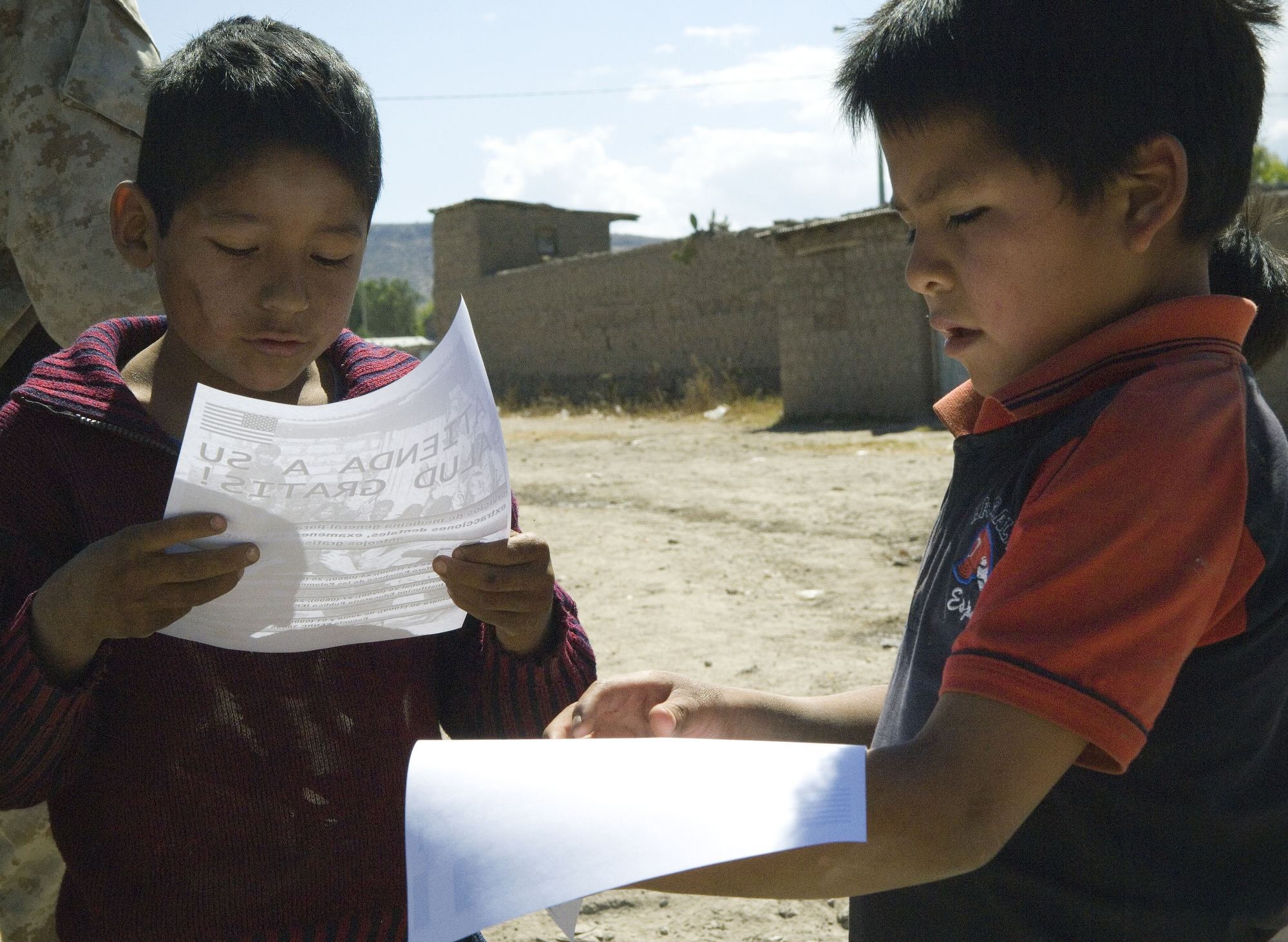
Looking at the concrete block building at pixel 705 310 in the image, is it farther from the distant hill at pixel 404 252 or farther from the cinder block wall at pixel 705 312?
the distant hill at pixel 404 252

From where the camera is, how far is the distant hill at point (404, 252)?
164000mm

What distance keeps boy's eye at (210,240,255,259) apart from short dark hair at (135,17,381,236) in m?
0.07

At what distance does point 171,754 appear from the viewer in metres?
1.18

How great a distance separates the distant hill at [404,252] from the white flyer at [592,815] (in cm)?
15629

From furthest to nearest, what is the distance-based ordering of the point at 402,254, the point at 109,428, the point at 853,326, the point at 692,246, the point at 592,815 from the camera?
the point at 402,254, the point at 692,246, the point at 853,326, the point at 109,428, the point at 592,815

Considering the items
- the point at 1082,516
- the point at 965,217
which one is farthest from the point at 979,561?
the point at 965,217

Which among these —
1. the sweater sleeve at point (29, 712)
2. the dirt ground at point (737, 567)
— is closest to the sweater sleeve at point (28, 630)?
the sweater sleeve at point (29, 712)

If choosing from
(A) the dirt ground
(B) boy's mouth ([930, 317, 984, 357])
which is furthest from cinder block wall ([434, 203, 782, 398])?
(B) boy's mouth ([930, 317, 984, 357])

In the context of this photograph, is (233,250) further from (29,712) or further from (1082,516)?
(1082,516)

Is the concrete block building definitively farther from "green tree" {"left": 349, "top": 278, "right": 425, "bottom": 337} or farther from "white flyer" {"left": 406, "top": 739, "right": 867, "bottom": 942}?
"green tree" {"left": 349, "top": 278, "right": 425, "bottom": 337}

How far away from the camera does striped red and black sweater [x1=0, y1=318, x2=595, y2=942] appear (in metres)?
1.14

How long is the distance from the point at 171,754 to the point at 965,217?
100cm

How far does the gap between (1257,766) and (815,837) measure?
43 cm

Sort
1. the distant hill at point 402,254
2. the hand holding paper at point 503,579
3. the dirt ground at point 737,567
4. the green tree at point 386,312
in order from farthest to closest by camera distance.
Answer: the distant hill at point 402,254
the green tree at point 386,312
the dirt ground at point 737,567
the hand holding paper at point 503,579
